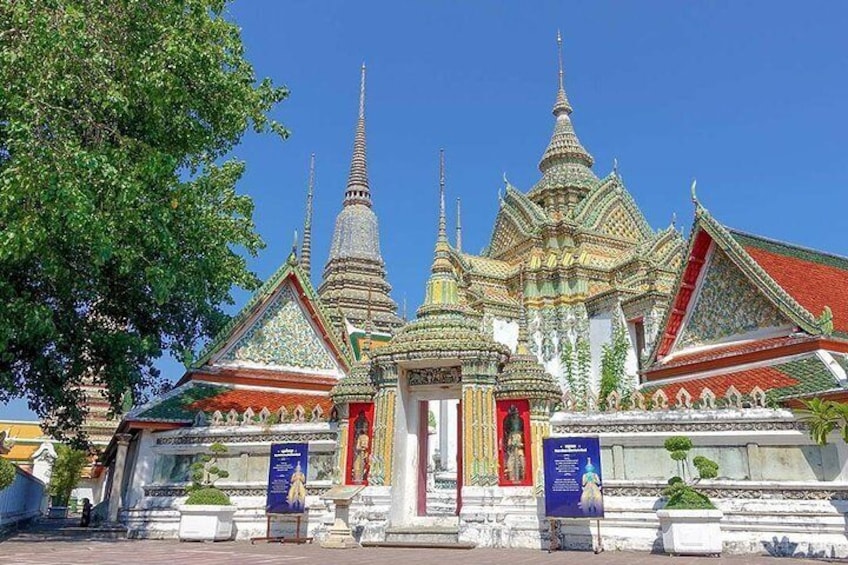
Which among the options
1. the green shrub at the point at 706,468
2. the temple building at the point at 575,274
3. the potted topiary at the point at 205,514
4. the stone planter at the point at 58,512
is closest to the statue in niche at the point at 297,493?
the potted topiary at the point at 205,514

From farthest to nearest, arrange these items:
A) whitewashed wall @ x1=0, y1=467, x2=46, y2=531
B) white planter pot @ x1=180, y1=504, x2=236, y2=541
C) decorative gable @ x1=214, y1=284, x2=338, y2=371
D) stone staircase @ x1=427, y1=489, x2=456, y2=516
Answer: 1. decorative gable @ x1=214, y1=284, x2=338, y2=371
2. stone staircase @ x1=427, y1=489, x2=456, y2=516
3. whitewashed wall @ x1=0, y1=467, x2=46, y2=531
4. white planter pot @ x1=180, y1=504, x2=236, y2=541

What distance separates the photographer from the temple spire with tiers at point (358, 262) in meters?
35.1

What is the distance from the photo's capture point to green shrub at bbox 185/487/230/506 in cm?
1211

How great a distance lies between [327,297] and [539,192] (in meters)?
11.7

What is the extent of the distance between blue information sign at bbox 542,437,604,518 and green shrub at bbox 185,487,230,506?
5652 millimetres

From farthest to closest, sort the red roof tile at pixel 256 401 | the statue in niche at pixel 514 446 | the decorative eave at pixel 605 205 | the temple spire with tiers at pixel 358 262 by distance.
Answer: the temple spire with tiers at pixel 358 262 → the decorative eave at pixel 605 205 → the red roof tile at pixel 256 401 → the statue in niche at pixel 514 446

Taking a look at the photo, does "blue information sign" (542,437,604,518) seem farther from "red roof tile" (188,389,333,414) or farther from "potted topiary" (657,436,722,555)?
"red roof tile" (188,389,333,414)

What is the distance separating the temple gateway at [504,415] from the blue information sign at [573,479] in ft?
1.45

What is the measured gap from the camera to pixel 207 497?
12.2m

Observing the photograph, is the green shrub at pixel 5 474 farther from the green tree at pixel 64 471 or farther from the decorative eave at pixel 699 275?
the green tree at pixel 64 471

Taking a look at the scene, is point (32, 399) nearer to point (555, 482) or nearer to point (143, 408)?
point (143, 408)

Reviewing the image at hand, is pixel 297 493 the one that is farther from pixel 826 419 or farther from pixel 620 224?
pixel 620 224

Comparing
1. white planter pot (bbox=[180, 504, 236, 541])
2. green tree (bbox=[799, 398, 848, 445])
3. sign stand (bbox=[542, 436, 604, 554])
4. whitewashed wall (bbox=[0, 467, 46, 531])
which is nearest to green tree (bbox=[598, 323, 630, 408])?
sign stand (bbox=[542, 436, 604, 554])

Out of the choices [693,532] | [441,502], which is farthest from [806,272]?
[441,502]
